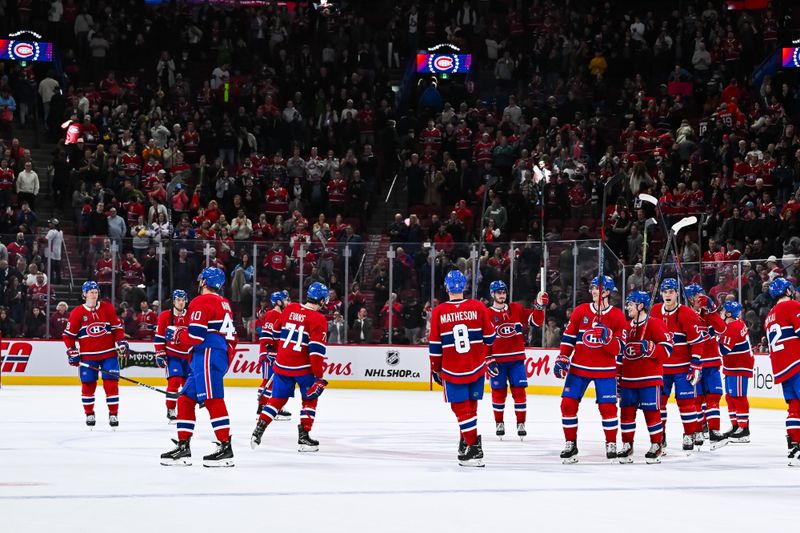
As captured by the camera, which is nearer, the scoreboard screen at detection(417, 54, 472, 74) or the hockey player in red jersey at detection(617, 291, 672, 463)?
the hockey player in red jersey at detection(617, 291, 672, 463)

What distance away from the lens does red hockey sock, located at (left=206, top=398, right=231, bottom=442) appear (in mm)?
10789

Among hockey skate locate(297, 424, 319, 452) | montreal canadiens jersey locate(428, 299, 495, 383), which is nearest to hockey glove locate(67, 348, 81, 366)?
hockey skate locate(297, 424, 319, 452)

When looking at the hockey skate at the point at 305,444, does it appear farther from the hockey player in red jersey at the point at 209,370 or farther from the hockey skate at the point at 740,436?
the hockey skate at the point at 740,436

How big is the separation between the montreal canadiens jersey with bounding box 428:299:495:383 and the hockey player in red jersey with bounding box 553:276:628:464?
2.56 ft

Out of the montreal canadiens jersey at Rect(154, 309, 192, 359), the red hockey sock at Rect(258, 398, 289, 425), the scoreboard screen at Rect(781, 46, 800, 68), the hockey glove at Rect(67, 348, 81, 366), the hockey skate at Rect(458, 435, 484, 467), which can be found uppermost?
the scoreboard screen at Rect(781, 46, 800, 68)

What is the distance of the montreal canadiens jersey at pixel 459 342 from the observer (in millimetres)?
11312

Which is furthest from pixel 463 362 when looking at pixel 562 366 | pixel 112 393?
pixel 112 393

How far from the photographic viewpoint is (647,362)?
11.9 metres

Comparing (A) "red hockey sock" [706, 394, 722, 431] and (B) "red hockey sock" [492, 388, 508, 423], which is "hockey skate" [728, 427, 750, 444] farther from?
(B) "red hockey sock" [492, 388, 508, 423]

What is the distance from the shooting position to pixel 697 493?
970 cm

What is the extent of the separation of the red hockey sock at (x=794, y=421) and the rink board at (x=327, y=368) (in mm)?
10542

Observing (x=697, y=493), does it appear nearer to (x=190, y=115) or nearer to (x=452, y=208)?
(x=452, y=208)

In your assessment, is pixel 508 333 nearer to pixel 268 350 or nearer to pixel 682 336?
pixel 682 336

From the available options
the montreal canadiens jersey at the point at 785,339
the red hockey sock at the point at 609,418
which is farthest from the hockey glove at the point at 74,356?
the montreal canadiens jersey at the point at 785,339
